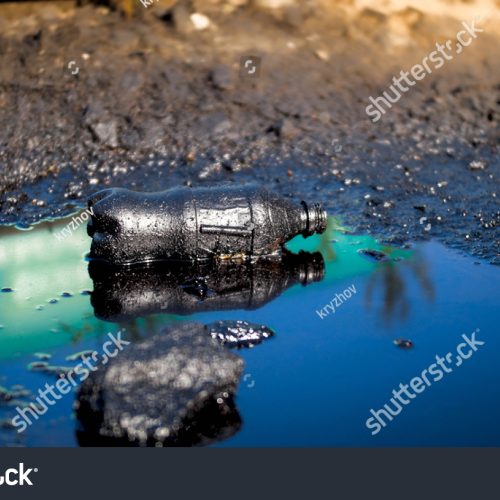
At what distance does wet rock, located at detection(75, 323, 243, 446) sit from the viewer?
381 cm

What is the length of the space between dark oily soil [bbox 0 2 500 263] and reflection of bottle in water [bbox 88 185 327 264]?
2.99 feet

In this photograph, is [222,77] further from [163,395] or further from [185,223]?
[163,395]

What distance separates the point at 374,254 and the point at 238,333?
1369 millimetres

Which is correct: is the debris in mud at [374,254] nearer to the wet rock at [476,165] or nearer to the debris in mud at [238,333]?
the debris in mud at [238,333]

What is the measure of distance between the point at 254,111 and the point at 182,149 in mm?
692

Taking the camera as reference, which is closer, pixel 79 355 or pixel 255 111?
pixel 79 355

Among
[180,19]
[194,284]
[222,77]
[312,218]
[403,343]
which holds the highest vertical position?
[180,19]

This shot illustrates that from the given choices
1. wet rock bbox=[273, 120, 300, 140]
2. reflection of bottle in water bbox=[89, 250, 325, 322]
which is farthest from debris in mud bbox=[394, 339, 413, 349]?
wet rock bbox=[273, 120, 300, 140]

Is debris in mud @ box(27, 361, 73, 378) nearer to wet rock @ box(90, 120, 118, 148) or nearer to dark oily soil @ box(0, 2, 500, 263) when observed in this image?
dark oily soil @ box(0, 2, 500, 263)

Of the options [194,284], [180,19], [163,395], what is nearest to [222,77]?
[180,19]

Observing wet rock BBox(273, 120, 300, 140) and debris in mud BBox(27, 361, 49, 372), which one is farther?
wet rock BBox(273, 120, 300, 140)

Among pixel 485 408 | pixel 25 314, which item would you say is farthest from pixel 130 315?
pixel 485 408

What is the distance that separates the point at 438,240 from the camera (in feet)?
19.3

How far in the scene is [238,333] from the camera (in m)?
4.59
